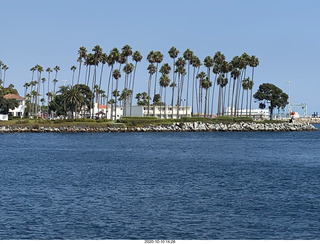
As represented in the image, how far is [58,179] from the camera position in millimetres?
47812

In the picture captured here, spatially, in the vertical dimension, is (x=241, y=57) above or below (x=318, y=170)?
above

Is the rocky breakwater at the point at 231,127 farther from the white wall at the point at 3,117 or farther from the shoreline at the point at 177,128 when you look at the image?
the white wall at the point at 3,117

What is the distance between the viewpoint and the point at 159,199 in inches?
1469

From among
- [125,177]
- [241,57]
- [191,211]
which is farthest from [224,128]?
[191,211]

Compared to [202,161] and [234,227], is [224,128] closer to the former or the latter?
[202,161]

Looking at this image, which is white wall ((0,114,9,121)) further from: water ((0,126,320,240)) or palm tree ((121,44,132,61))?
water ((0,126,320,240))

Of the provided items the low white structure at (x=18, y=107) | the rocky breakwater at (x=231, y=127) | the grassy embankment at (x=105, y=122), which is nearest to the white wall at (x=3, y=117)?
the grassy embankment at (x=105, y=122)

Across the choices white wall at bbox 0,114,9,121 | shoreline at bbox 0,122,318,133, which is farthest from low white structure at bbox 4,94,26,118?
shoreline at bbox 0,122,318,133

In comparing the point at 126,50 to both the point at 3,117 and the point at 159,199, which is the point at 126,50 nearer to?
the point at 3,117

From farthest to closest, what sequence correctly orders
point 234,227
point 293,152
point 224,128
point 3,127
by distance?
1. point 224,128
2. point 3,127
3. point 293,152
4. point 234,227

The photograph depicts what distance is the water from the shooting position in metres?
28.1

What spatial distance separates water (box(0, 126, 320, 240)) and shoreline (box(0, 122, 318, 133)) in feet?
256

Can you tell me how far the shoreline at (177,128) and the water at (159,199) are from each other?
78.1 meters

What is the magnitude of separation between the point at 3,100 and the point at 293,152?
367ft
